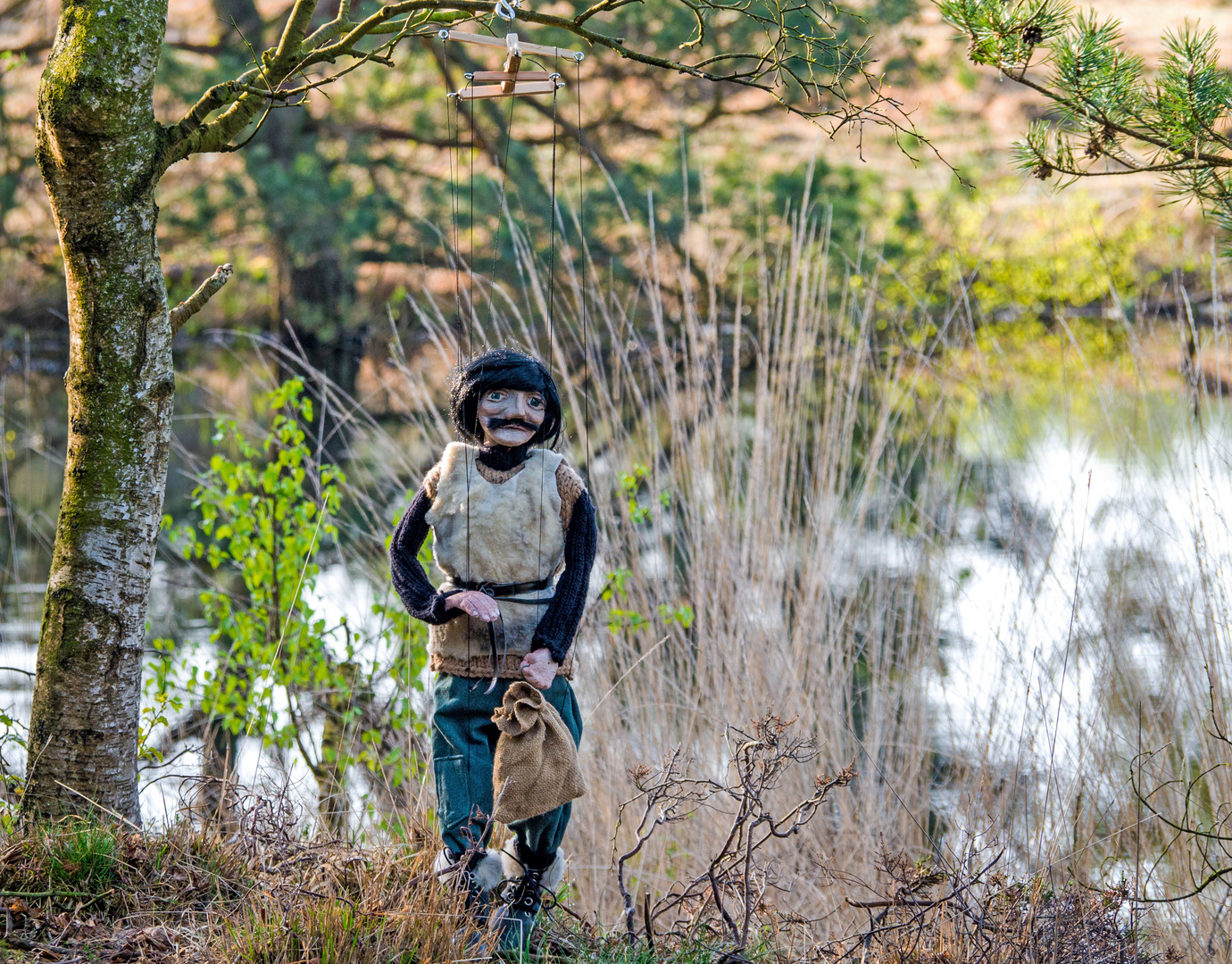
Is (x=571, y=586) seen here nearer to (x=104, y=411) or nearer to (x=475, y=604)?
(x=475, y=604)

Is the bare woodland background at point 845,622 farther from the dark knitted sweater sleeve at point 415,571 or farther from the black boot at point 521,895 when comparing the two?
the dark knitted sweater sleeve at point 415,571

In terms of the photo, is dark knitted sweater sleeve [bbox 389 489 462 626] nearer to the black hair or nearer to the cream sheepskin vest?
the cream sheepskin vest

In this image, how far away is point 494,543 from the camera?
7.16 feet

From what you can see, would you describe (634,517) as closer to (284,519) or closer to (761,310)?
(761,310)

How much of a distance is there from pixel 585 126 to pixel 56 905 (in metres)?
8.68

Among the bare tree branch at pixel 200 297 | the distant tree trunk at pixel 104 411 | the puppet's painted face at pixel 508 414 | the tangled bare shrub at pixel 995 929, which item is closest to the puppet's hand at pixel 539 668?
the puppet's painted face at pixel 508 414

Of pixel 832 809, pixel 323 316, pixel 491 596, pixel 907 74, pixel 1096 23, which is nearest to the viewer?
pixel 491 596

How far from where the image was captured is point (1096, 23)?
7.55 ft

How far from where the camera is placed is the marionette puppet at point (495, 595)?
213cm

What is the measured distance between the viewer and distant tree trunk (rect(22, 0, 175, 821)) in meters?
2.18

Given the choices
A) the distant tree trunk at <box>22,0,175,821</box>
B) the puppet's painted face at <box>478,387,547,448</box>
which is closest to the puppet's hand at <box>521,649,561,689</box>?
the puppet's painted face at <box>478,387,547,448</box>

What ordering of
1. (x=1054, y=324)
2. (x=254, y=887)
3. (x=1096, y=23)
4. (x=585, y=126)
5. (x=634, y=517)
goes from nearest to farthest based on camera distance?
(x=254, y=887) < (x=1096, y=23) < (x=634, y=517) < (x=585, y=126) < (x=1054, y=324)

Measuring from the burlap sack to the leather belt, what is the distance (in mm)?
68

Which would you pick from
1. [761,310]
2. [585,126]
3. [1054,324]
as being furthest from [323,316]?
[761,310]
